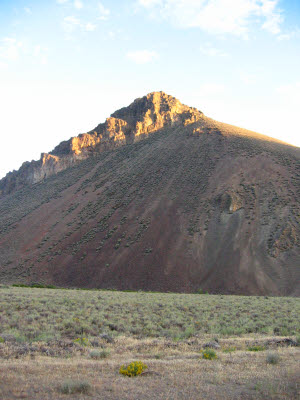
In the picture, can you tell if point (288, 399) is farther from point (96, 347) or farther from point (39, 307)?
point (39, 307)

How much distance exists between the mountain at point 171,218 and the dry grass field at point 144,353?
18.0 metres

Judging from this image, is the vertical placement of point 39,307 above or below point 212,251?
above

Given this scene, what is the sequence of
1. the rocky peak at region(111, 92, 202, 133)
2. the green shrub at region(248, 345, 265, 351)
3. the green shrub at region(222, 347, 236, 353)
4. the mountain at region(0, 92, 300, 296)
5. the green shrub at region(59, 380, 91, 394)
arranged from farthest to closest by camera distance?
the rocky peak at region(111, 92, 202, 133) → the mountain at region(0, 92, 300, 296) → the green shrub at region(248, 345, 265, 351) → the green shrub at region(222, 347, 236, 353) → the green shrub at region(59, 380, 91, 394)

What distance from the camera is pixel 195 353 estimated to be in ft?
27.5

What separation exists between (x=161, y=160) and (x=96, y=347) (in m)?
49.6

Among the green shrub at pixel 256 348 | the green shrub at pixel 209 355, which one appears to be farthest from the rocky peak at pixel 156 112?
the green shrub at pixel 209 355

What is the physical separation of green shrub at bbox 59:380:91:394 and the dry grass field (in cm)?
1

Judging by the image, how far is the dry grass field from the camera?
5.46m

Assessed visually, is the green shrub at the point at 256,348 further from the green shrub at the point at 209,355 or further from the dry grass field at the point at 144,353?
the green shrub at the point at 209,355

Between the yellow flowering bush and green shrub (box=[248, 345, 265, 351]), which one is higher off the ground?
the yellow flowering bush

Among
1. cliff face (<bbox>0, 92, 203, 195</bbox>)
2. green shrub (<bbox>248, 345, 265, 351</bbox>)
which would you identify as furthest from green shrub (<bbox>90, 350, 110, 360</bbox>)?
cliff face (<bbox>0, 92, 203, 195</bbox>)

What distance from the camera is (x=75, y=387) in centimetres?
531

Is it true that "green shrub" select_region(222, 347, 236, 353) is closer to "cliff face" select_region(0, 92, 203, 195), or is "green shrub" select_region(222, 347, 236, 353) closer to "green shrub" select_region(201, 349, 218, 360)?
"green shrub" select_region(201, 349, 218, 360)

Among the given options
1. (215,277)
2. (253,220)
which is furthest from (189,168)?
(215,277)
